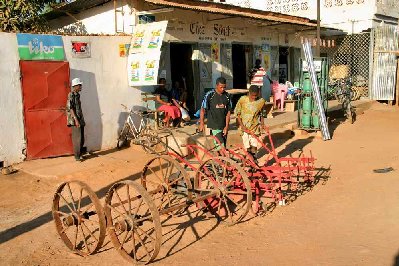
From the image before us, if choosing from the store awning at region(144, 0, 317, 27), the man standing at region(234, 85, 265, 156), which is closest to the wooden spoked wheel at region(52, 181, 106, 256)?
the man standing at region(234, 85, 265, 156)

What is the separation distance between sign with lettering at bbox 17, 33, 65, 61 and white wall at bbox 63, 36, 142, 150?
0.22 meters

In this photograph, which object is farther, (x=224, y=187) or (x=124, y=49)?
(x=124, y=49)

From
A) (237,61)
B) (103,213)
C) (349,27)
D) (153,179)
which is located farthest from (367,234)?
(349,27)

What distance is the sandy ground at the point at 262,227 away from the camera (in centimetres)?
450

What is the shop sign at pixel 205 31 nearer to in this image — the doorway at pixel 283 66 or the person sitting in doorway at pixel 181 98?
the person sitting in doorway at pixel 181 98

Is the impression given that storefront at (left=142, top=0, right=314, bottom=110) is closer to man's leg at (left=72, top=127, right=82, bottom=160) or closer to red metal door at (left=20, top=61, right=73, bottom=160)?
red metal door at (left=20, top=61, right=73, bottom=160)

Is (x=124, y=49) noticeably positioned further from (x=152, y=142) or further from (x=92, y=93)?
(x=152, y=142)

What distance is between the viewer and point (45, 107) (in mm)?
8992

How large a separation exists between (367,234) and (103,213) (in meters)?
3.10

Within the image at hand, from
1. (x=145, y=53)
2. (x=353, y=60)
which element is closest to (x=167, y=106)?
(x=145, y=53)

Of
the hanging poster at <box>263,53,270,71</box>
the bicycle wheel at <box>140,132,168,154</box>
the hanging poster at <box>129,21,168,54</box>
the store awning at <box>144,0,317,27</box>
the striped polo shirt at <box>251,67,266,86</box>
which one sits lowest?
the bicycle wheel at <box>140,132,168,154</box>

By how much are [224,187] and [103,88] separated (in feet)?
18.5

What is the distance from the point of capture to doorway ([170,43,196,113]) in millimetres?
12617

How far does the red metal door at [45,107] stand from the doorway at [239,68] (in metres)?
Answer: 7.66
